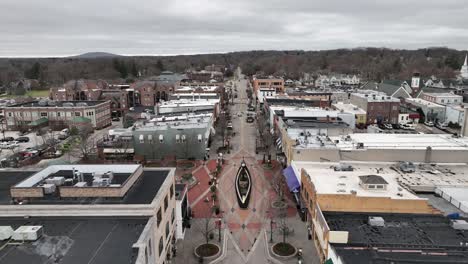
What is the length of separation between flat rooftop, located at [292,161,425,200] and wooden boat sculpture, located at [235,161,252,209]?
19.7 feet

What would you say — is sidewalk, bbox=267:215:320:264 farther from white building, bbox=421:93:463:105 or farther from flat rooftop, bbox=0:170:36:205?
white building, bbox=421:93:463:105

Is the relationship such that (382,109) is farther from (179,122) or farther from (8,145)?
(8,145)

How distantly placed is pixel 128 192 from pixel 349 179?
19.0m

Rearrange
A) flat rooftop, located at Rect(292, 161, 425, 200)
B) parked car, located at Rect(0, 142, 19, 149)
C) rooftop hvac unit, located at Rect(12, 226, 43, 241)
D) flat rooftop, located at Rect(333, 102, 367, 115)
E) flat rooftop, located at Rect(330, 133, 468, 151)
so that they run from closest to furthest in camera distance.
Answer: rooftop hvac unit, located at Rect(12, 226, 43, 241) → flat rooftop, located at Rect(292, 161, 425, 200) → flat rooftop, located at Rect(330, 133, 468, 151) → parked car, located at Rect(0, 142, 19, 149) → flat rooftop, located at Rect(333, 102, 367, 115)

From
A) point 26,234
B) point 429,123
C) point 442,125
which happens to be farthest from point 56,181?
A: point 442,125

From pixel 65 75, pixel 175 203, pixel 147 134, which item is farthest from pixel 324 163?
pixel 65 75

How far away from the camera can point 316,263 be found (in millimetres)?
25750

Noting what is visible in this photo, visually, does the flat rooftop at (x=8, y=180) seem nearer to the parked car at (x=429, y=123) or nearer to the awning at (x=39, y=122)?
the awning at (x=39, y=122)

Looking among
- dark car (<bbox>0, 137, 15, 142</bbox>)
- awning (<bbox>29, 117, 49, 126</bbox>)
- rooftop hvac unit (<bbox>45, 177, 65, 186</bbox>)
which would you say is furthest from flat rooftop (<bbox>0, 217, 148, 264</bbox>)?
awning (<bbox>29, 117, 49, 126</bbox>)

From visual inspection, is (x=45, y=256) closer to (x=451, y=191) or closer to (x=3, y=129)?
(x=451, y=191)

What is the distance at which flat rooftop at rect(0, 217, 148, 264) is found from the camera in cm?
1778

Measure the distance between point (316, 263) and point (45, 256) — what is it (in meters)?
18.7

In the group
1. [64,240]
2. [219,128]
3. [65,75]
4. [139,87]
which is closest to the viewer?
[64,240]

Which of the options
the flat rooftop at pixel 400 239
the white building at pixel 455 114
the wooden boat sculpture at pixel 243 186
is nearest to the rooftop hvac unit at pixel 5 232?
the flat rooftop at pixel 400 239
